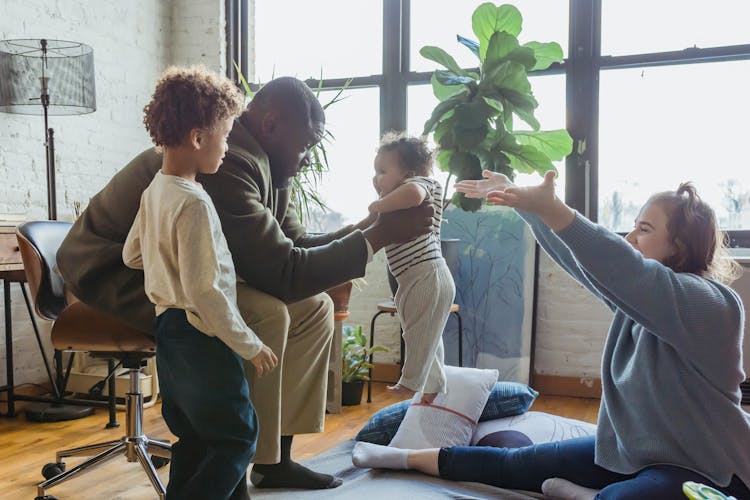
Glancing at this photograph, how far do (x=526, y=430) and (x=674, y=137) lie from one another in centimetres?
211

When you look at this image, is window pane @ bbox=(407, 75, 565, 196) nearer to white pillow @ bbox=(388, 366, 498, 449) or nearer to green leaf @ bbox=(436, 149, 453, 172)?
green leaf @ bbox=(436, 149, 453, 172)

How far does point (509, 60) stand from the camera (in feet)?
10.8

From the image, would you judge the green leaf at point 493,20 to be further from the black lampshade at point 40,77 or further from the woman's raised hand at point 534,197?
the woman's raised hand at point 534,197

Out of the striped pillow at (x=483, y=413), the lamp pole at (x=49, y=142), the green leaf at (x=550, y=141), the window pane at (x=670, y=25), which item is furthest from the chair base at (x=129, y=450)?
the window pane at (x=670, y=25)

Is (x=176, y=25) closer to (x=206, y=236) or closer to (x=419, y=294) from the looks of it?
(x=419, y=294)

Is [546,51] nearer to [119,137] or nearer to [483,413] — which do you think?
[483,413]

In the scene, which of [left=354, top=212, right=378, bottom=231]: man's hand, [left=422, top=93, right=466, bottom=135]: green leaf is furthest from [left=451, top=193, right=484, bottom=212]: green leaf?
[left=354, top=212, right=378, bottom=231]: man's hand

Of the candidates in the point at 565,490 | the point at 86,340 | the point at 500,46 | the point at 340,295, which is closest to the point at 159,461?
the point at 86,340

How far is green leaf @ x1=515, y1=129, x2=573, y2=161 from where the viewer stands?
3480 millimetres

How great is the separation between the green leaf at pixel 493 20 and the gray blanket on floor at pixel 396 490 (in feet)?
6.91

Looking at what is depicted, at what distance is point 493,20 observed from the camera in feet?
11.1

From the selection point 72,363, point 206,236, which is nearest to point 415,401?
point 206,236

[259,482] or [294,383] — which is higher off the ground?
[294,383]

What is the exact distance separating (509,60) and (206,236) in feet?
7.54
